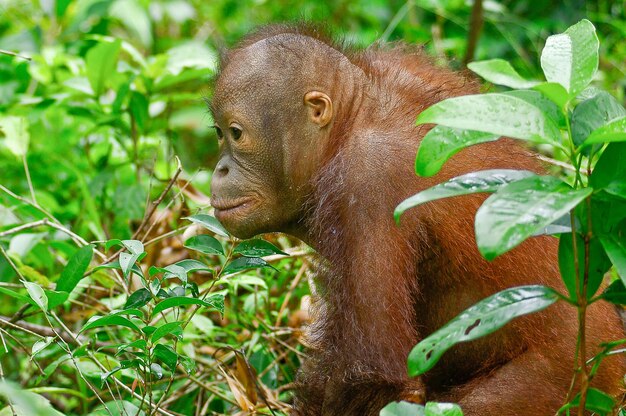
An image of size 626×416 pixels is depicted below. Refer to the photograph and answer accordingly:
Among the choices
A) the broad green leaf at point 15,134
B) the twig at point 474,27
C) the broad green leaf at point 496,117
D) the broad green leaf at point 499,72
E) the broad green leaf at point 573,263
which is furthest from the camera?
the twig at point 474,27

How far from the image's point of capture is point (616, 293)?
212 centimetres

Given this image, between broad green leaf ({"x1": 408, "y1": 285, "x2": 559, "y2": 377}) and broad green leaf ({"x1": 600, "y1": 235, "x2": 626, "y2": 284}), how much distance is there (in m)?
0.15

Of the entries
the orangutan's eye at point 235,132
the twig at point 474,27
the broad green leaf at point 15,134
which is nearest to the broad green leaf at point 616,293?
the orangutan's eye at point 235,132

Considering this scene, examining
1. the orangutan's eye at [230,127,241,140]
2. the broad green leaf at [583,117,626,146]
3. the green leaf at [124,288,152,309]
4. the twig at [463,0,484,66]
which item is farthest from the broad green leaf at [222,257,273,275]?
the twig at [463,0,484,66]

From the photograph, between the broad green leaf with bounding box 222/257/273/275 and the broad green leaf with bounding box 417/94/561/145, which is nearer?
the broad green leaf with bounding box 417/94/561/145

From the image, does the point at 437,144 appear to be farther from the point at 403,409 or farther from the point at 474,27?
the point at 474,27

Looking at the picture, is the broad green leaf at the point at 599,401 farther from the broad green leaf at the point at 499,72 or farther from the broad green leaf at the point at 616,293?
the broad green leaf at the point at 499,72

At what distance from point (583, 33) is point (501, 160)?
3.05 ft

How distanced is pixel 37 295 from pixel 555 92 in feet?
5.27

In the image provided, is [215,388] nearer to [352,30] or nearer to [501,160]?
[501,160]

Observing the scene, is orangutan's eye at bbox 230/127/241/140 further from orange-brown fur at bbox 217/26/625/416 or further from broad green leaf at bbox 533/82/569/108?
broad green leaf at bbox 533/82/569/108

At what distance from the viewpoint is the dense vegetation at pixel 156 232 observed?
2.05 m

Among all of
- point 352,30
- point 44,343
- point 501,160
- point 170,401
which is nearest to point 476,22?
point 352,30

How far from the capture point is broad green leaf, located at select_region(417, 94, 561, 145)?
6.10ft
